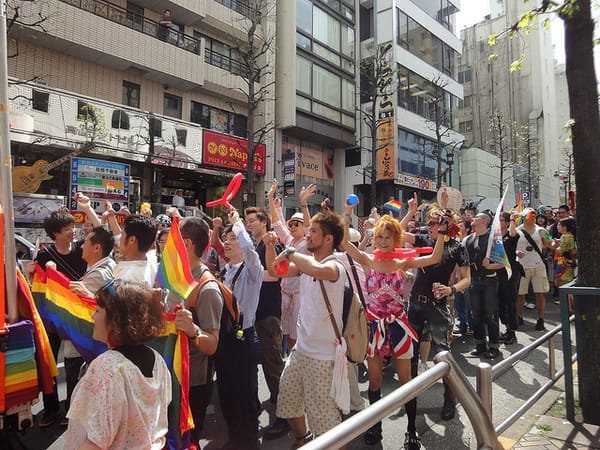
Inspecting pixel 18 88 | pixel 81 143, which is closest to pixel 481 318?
pixel 81 143

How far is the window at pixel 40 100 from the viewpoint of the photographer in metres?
13.6

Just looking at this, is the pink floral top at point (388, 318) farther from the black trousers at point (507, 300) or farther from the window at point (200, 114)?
the window at point (200, 114)

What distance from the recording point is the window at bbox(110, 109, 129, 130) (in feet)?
51.0

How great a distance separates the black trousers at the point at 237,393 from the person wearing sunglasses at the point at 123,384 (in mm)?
1254

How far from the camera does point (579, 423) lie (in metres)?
3.48

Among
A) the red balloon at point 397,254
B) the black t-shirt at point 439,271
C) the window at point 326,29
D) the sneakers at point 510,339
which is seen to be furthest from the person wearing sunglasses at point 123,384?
the window at point 326,29

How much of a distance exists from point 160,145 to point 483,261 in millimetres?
14226

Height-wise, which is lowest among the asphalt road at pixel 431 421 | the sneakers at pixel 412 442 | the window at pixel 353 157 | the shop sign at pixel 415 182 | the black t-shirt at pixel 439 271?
the asphalt road at pixel 431 421

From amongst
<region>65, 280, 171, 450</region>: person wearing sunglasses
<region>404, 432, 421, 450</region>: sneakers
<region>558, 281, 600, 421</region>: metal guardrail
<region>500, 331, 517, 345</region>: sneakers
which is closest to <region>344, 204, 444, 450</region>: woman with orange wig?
<region>404, 432, 421, 450</region>: sneakers

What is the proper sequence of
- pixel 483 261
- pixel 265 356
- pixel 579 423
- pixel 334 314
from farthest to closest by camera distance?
pixel 483 261, pixel 265 356, pixel 579 423, pixel 334 314

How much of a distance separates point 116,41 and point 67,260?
14.5 metres

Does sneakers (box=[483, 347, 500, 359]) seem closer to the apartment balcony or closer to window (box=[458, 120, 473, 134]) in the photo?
the apartment balcony

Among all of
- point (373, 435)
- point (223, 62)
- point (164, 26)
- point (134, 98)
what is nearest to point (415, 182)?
point (223, 62)

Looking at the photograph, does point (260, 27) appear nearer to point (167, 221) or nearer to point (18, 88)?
point (18, 88)
